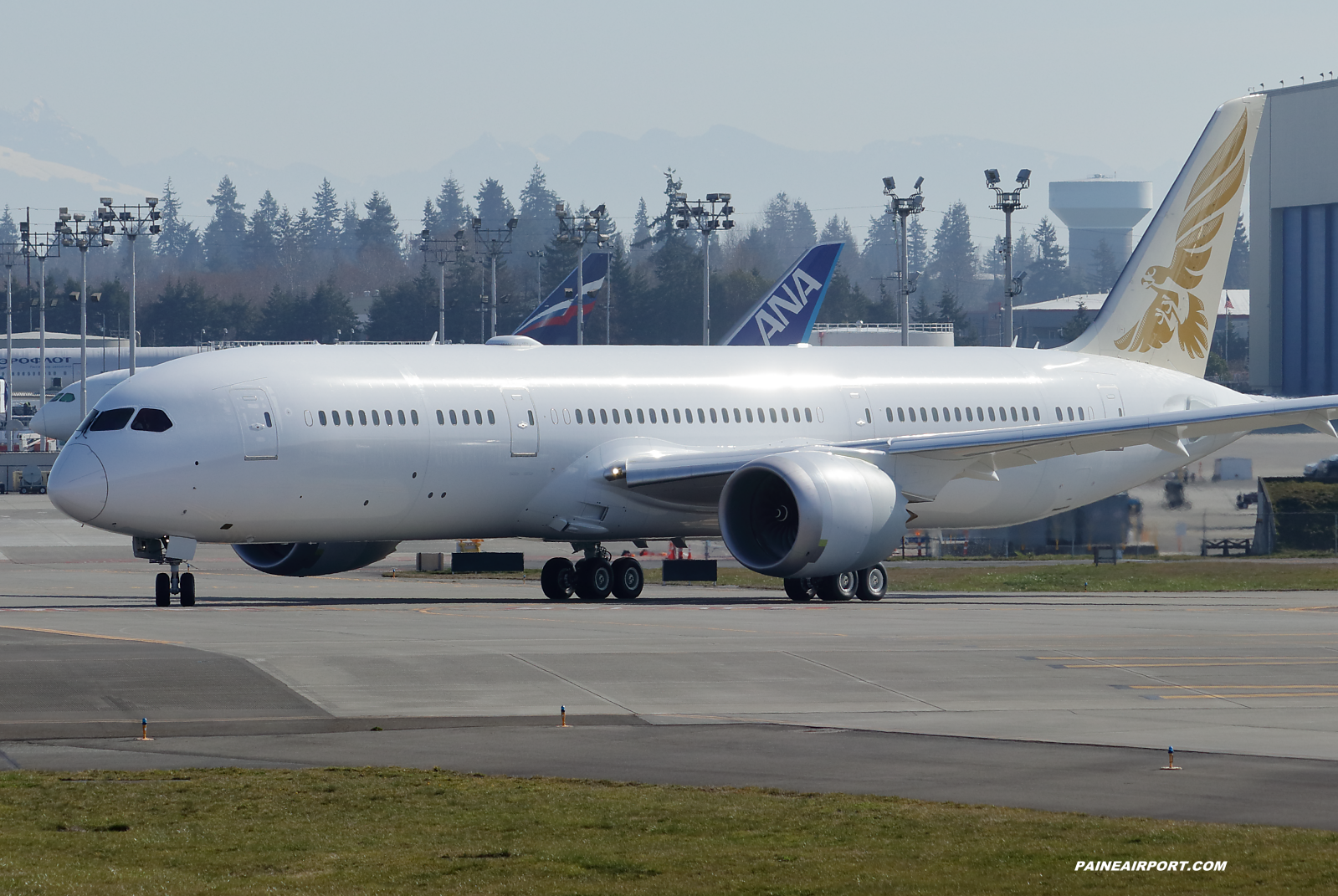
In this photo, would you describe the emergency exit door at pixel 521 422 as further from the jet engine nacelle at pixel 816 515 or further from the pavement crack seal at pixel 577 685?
the pavement crack seal at pixel 577 685

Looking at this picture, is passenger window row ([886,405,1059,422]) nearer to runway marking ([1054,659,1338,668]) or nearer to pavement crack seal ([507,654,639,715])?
runway marking ([1054,659,1338,668])

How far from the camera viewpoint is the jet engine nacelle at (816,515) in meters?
34.4

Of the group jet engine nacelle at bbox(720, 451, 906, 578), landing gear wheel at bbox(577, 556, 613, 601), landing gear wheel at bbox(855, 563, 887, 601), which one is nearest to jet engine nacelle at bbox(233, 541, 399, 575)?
landing gear wheel at bbox(577, 556, 613, 601)

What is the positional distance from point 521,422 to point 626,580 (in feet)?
13.5

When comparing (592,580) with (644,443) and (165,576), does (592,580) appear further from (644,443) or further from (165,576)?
(165,576)

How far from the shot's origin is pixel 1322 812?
14031 mm

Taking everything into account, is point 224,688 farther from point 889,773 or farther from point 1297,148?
point 1297,148

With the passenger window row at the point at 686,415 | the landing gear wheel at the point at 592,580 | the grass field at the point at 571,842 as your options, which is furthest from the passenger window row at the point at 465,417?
the grass field at the point at 571,842

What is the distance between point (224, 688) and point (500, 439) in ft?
48.7

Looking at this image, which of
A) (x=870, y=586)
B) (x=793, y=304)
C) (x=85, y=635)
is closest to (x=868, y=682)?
(x=85, y=635)

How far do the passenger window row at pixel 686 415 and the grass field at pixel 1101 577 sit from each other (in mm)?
5427

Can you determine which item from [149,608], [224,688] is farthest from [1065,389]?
[224,688]

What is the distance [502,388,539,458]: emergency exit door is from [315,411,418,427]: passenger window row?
2.04 m

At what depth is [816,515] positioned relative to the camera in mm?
34188
